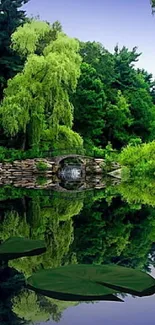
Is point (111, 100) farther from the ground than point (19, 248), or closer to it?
farther from the ground

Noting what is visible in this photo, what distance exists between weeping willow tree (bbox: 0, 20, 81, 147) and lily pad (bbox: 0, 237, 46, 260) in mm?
13003

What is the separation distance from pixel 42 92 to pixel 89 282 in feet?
48.2

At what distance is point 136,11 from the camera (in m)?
16.1

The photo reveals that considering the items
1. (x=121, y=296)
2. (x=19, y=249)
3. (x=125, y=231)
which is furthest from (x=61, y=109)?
(x=121, y=296)

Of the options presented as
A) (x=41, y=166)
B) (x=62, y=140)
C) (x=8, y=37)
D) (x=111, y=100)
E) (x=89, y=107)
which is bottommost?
(x=41, y=166)

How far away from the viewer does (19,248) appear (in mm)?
3590

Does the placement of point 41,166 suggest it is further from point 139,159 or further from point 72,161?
point 139,159

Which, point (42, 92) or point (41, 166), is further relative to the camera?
point (41, 166)

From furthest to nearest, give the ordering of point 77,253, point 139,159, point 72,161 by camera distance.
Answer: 1. point 72,161
2. point 139,159
3. point 77,253

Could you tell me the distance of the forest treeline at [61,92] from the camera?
16.9 metres

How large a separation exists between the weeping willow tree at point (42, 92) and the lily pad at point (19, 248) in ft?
42.7

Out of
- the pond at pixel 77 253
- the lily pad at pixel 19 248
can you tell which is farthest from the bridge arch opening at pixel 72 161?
the lily pad at pixel 19 248

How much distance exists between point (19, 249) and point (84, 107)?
19737 mm

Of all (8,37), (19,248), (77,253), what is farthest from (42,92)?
(19,248)
